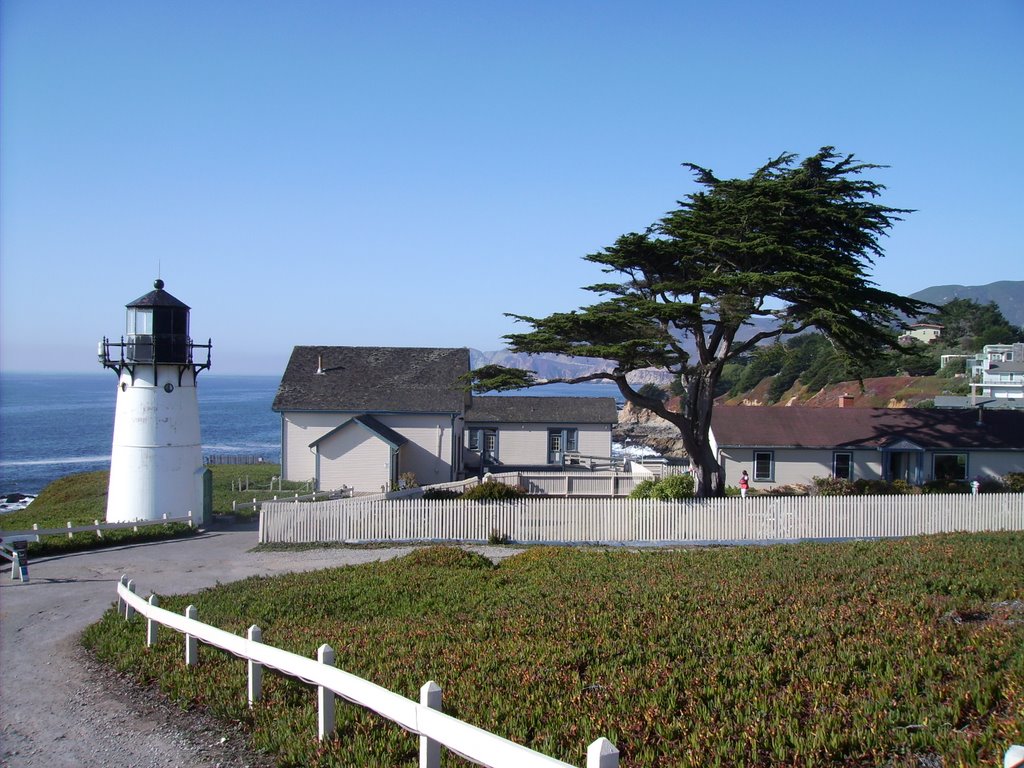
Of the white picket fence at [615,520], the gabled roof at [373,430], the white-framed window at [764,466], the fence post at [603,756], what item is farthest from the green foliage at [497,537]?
the fence post at [603,756]

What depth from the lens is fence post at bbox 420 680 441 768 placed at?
5.24 m

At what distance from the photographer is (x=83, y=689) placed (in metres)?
9.14

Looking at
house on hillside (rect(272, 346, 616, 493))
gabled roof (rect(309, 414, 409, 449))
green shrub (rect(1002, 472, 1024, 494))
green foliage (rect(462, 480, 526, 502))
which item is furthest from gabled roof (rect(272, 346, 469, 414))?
green shrub (rect(1002, 472, 1024, 494))

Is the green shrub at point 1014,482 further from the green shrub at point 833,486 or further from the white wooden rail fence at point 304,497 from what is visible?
the white wooden rail fence at point 304,497

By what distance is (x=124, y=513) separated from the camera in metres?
25.7

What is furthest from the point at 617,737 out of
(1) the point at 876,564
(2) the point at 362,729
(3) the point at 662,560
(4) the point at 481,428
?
(4) the point at 481,428

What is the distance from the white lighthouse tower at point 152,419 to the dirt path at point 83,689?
17.1 feet

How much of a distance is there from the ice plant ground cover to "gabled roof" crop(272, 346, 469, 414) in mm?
22910

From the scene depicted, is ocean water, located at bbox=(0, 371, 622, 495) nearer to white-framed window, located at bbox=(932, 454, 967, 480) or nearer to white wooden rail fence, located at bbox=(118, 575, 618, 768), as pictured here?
white-framed window, located at bbox=(932, 454, 967, 480)

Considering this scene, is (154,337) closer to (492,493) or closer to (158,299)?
(158,299)

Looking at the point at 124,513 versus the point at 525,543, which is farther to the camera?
the point at 124,513

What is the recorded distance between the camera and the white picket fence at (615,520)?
76.1 feet

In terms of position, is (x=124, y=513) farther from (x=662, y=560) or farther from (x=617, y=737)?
(x=617, y=737)

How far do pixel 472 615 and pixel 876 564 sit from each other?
687 cm
